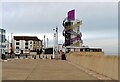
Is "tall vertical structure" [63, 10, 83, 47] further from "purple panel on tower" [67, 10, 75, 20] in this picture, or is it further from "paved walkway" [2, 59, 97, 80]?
"paved walkway" [2, 59, 97, 80]

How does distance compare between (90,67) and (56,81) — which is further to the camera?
(90,67)

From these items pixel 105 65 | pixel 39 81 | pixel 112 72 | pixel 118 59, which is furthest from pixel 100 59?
pixel 39 81

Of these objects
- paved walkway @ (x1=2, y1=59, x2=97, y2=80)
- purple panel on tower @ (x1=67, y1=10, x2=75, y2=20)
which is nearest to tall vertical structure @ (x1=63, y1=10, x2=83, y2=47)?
purple panel on tower @ (x1=67, y1=10, x2=75, y2=20)

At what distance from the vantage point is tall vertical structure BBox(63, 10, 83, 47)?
116250mm

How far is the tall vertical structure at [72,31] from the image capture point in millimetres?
116250

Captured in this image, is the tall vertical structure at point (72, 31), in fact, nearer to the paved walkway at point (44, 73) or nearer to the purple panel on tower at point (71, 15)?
the purple panel on tower at point (71, 15)

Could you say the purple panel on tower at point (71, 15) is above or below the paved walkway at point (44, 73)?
above

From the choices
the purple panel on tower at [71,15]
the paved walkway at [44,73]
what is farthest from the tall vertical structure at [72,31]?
the paved walkway at [44,73]

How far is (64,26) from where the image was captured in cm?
11975

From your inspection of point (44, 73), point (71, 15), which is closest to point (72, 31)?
A: point (71, 15)

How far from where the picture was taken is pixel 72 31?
122 metres

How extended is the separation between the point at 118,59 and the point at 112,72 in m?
1.79

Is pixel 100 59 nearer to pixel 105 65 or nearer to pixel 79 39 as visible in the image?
pixel 105 65

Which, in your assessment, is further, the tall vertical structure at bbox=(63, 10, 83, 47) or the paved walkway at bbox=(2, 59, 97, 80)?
the tall vertical structure at bbox=(63, 10, 83, 47)
